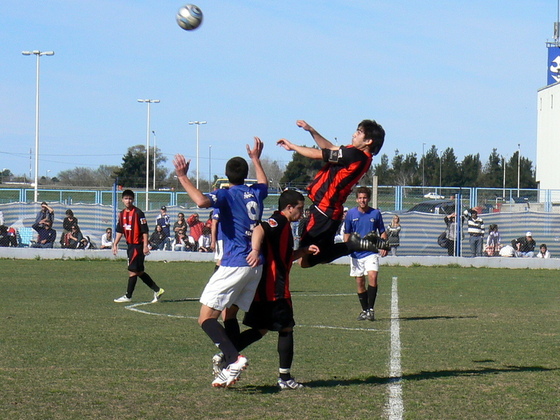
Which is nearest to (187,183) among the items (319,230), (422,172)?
(319,230)

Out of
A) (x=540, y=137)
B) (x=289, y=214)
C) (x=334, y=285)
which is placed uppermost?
(x=540, y=137)

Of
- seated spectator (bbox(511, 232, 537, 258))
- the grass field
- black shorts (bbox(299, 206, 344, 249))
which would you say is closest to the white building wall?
seated spectator (bbox(511, 232, 537, 258))

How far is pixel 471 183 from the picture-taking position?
110m

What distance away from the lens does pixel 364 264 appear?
12.6m

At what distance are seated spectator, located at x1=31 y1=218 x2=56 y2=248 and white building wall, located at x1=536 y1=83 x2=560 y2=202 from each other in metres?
44.5

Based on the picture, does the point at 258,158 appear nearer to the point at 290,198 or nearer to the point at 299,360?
the point at 290,198

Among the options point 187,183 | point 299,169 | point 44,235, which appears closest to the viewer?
point 187,183

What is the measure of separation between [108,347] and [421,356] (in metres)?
3.39

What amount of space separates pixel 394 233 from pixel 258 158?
19228mm

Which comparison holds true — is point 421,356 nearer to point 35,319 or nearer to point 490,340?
point 490,340

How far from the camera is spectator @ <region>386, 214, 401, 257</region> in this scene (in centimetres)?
2631

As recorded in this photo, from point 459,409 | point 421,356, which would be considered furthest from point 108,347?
point 459,409

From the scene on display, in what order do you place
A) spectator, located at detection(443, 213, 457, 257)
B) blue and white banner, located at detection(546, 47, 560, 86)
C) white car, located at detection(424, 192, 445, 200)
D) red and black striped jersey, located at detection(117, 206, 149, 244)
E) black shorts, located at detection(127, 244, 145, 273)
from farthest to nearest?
1. blue and white banner, located at detection(546, 47, 560, 86)
2. white car, located at detection(424, 192, 445, 200)
3. spectator, located at detection(443, 213, 457, 257)
4. red and black striped jersey, located at detection(117, 206, 149, 244)
5. black shorts, located at detection(127, 244, 145, 273)

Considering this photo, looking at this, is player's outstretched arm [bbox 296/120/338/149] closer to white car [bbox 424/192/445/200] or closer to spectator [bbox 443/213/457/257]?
spectator [bbox 443/213/457/257]
